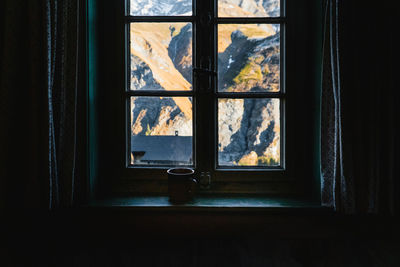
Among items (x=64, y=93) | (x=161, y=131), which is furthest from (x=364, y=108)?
(x=64, y=93)

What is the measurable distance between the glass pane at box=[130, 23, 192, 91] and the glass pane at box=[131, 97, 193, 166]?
0.08m

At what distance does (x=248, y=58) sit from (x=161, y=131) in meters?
0.63

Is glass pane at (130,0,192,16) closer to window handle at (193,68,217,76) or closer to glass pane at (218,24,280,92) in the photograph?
glass pane at (218,24,280,92)

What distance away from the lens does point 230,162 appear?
1496 mm

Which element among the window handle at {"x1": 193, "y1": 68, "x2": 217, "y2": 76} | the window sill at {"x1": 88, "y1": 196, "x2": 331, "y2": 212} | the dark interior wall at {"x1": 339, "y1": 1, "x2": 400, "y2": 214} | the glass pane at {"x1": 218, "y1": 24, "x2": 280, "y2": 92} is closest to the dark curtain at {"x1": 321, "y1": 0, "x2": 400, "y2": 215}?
the dark interior wall at {"x1": 339, "y1": 1, "x2": 400, "y2": 214}

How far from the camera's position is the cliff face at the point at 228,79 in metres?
1.47

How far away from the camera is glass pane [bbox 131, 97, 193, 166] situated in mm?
1492

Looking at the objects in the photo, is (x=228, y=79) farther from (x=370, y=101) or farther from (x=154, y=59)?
(x=370, y=101)

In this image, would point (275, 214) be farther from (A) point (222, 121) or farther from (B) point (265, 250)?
(A) point (222, 121)

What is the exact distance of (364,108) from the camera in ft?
3.85

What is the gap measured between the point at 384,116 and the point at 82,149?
4.52ft

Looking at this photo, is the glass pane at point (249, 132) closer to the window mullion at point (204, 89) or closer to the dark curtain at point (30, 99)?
the window mullion at point (204, 89)

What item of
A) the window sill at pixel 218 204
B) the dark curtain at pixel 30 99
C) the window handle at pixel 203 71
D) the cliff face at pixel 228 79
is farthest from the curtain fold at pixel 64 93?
the window handle at pixel 203 71

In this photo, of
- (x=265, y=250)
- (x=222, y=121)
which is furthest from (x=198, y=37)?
(x=265, y=250)
